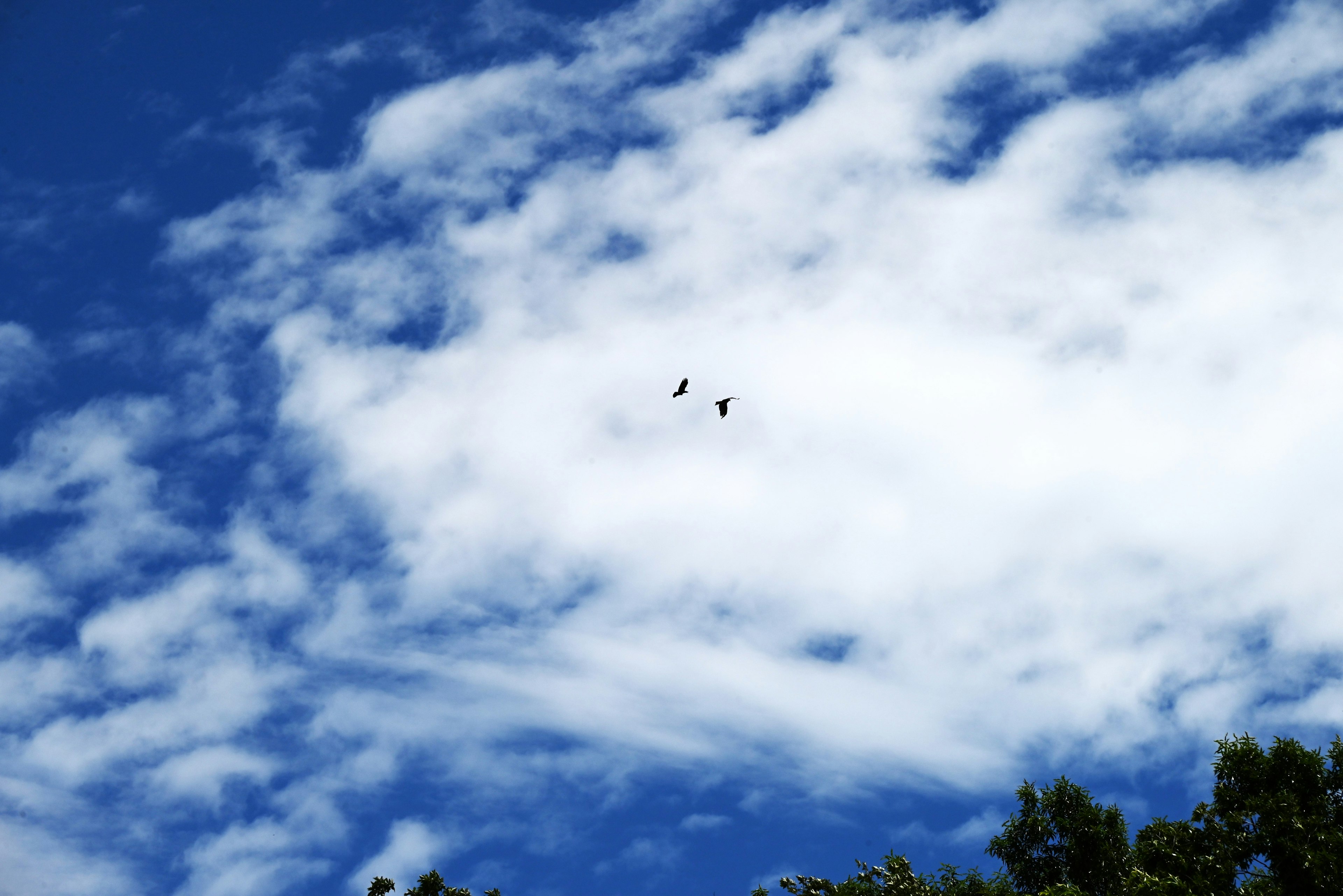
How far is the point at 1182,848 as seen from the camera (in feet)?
81.1

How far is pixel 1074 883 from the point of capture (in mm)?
27203

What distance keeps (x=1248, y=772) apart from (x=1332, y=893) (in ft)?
13.4

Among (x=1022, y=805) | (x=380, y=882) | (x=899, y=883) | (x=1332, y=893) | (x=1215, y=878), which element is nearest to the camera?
(x=1332, y=893)

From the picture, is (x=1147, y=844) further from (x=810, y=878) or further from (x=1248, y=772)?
(x=810, y=878)

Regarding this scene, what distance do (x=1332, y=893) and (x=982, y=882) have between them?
726cm

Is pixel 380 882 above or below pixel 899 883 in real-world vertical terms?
above

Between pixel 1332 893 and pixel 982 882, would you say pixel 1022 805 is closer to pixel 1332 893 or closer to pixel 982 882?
pixel 982 882

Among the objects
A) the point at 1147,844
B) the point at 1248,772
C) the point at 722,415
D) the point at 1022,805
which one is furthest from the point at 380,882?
the point at 1248,772

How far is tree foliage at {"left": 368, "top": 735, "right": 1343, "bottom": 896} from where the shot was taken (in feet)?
74.2

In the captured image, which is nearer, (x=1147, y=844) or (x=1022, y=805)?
(x=1147, y=844)

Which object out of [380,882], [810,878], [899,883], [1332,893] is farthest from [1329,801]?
[380,882]

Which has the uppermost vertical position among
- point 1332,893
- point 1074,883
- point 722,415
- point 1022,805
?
point 722,415

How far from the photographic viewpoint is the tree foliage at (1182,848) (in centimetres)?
2262

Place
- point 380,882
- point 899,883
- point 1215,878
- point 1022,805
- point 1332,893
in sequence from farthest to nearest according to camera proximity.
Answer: point 1022,805
point 380,882
point 899,883
point 1215,878
point 1332,893
